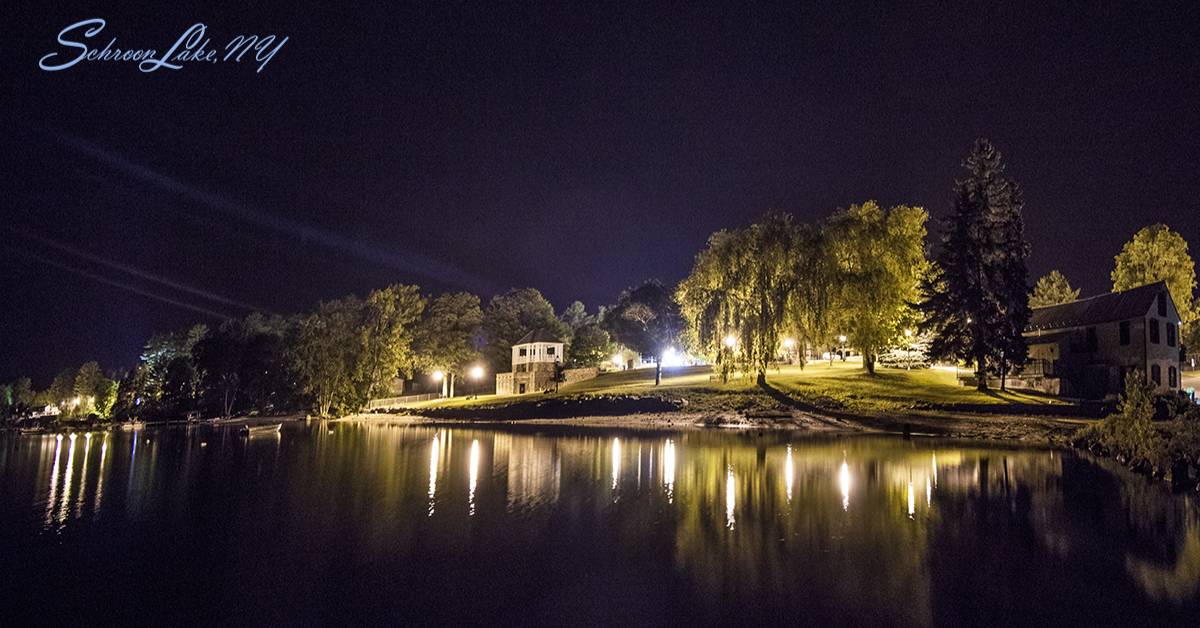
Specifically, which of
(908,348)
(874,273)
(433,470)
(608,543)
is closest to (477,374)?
(908,348)

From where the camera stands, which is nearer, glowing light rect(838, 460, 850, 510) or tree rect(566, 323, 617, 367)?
glowing light rect(838, 460, 850, 510)

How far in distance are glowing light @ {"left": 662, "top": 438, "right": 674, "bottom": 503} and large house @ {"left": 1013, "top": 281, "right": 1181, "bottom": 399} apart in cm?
2893

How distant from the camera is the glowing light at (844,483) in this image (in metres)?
18.1

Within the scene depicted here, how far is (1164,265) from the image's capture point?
56.1m

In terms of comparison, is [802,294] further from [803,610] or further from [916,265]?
[803,610]

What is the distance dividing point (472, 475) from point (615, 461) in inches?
264

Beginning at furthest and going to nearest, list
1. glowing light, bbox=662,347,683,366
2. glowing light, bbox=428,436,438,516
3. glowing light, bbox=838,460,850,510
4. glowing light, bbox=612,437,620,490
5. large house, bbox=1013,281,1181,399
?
glowing light, bbox=662,347,683,366 → large house, bbox=1013,281,1181,399 → glowing light, bbox=612,437,620,490 → glowing light, bbox=428,436,438,516 → glowing light, bbox=838,460,850,510

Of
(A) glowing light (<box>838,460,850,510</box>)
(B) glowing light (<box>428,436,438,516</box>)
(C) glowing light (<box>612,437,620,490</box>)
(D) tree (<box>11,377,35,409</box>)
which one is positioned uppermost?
(A) glowing light (<box>838,460,850,510</box>)

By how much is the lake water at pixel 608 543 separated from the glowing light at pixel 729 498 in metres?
0.17

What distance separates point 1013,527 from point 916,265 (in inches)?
1525

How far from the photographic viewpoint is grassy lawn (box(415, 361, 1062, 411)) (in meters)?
41.2

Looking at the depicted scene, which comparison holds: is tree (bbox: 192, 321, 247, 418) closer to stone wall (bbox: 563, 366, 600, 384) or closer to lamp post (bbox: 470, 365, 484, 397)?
lamp post (bbox: 470, 365, 484, 397)

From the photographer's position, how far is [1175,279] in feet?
184

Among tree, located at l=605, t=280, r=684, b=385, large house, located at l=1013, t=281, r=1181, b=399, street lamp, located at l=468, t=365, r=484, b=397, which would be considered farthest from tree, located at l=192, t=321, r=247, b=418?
large house, located at l=1013, t=281, r=1181, b=399
